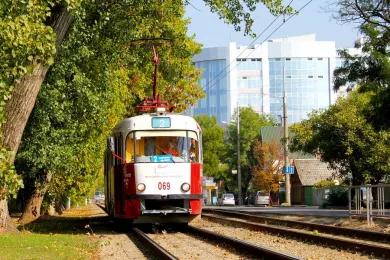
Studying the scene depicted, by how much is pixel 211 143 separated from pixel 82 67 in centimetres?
8977

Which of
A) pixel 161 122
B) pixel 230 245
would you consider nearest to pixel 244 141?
pixel 161 122

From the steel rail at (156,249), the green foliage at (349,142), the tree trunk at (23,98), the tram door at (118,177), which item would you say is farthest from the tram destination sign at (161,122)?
the green foliage at (349,142)

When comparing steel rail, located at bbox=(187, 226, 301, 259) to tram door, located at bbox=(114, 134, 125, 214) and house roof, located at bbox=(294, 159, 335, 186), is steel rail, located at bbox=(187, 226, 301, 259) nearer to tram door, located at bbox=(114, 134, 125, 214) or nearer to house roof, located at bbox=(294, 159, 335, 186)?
tram door, located at bbox=(114, 134, 125, 214)

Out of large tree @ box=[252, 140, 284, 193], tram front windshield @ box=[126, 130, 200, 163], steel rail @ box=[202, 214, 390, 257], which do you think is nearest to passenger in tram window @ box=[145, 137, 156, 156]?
tram front windshield @ box=[126, 130, 200, 163]

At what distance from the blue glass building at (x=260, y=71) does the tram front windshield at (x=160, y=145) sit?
146655mm

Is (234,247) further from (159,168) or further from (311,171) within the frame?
(311,171)

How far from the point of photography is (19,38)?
9938mm

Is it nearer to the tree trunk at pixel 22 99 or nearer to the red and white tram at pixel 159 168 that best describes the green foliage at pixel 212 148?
the red and white tram at pixel 159 168

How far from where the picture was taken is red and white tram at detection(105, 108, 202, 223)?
770 inches

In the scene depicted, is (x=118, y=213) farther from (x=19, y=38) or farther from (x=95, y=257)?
(x=19, y=38)

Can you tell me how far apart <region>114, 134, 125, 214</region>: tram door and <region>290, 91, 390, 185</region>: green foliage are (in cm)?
3095

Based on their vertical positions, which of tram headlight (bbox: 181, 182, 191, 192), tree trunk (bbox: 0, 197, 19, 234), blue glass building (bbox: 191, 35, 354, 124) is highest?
blue glass building (bbox: 191, 35, 354, 124)

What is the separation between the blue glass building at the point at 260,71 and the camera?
173 m

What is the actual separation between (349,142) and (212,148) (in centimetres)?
6063
